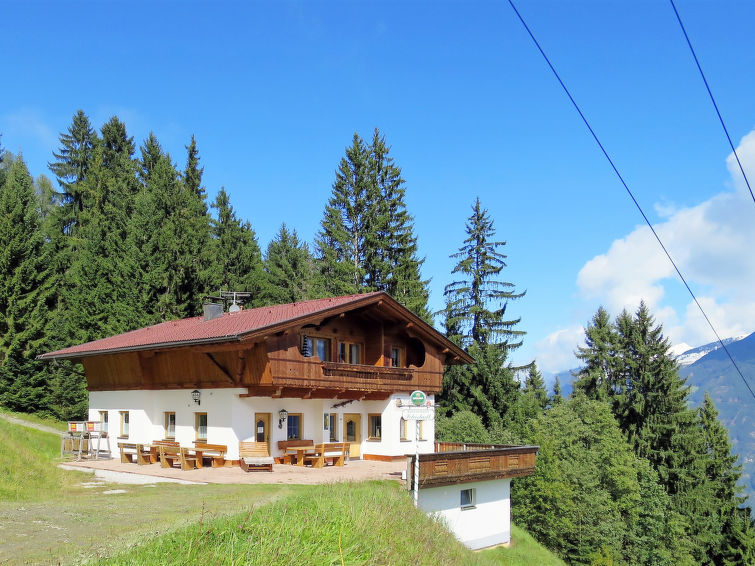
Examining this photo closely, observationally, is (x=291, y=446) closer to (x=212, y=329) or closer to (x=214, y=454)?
(x=214, y=454)

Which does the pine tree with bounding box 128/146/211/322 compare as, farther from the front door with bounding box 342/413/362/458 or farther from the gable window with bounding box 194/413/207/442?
the front door with bounding box 342/413/362/458

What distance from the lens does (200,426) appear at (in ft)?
79.5

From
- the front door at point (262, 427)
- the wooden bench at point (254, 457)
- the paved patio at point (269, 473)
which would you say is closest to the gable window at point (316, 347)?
the front door at point (262, 427)

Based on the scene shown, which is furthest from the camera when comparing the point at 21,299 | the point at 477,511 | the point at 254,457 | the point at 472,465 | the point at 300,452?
the point at 21,299

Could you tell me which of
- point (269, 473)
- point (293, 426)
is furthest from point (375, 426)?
point (269, 473)

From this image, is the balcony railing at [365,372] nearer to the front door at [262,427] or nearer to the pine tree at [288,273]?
the front door at [262,427]

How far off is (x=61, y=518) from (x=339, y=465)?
12568mm

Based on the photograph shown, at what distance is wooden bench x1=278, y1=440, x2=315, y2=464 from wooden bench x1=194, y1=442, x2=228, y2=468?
2042mm

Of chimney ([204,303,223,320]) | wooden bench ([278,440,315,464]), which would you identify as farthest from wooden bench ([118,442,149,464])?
chimney ([204,303,223,320])

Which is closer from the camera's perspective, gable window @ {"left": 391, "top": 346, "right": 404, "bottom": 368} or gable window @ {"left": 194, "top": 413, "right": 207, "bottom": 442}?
gable window @ {"left": 194, "top": 413, "right": 207, "bottom": 442}

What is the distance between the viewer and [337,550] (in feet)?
30.6

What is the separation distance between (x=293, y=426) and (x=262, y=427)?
1409 millimetres

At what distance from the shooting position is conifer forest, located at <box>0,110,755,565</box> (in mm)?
34531

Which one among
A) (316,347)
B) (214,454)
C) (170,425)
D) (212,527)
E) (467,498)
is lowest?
(467,498)
